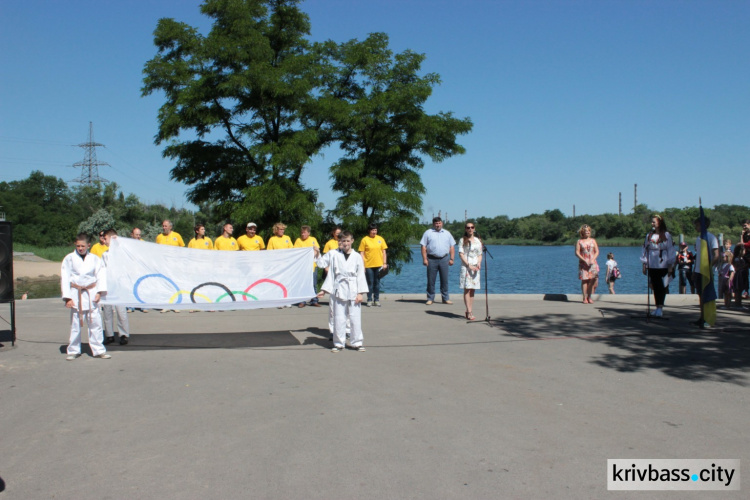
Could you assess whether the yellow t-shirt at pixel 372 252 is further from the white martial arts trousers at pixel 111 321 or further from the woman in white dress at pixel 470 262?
the white martial arts trousers at pixel 111 321

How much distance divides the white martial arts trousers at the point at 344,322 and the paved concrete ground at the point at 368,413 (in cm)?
33

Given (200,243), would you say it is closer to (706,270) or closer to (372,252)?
(372,252)

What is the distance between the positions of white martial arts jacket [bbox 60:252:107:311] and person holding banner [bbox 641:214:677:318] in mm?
10092

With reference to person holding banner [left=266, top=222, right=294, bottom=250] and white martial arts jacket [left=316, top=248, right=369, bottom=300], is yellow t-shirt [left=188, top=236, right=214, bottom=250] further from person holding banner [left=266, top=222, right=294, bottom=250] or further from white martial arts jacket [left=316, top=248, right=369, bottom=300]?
white martial arts jacket [left=316, top=248, right=369, bottom=300]

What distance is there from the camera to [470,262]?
39.5 feet

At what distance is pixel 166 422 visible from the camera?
5637 mm

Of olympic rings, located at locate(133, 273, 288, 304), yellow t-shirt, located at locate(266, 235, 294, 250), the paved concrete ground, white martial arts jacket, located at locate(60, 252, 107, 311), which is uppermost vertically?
yellow t-shirt, located at locate(266, 235, 294, 250)

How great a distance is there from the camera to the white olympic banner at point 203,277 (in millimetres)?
9844

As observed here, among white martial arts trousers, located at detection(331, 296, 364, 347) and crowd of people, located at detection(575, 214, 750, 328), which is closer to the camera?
white martial arts trousers, located at detection(331, 296, 364, 347)

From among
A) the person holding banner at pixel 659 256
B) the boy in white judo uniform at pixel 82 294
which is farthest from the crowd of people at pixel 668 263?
the boy in white judo uniform at pixel 82 294

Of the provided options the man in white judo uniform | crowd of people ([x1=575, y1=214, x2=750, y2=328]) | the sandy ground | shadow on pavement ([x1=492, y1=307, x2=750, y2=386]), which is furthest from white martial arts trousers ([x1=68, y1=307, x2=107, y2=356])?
the sandy ground

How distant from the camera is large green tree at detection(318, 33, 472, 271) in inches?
928

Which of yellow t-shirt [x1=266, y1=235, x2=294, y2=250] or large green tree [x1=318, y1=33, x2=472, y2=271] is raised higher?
large green tree [x1=318, y1=33, x2=472, y2=271]

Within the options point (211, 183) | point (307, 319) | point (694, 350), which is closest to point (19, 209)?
point (211, 183)
